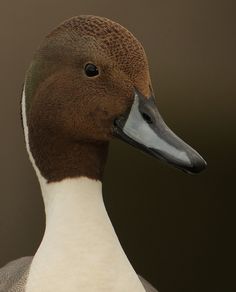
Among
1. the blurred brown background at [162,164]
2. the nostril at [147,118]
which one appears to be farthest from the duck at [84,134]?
→ the blurred brown background at [162,164]

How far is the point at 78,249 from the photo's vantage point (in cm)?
70

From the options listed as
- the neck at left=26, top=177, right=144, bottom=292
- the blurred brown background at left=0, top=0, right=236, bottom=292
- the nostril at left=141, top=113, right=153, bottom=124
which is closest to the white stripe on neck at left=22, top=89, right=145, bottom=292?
the neck at left=26, top=177, right=144, bottom=292

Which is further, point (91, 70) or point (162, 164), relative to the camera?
point (162, 164)

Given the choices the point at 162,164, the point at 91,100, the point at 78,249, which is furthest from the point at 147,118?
the point at 162,164

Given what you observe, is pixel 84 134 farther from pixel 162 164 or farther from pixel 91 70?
pixel 162 164

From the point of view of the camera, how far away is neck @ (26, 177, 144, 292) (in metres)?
0.69

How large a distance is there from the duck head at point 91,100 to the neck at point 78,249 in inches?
0.9

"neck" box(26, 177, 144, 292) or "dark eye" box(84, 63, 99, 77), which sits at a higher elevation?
"dark eye" box(84, 63, 99, 77)

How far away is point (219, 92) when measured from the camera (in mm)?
1319

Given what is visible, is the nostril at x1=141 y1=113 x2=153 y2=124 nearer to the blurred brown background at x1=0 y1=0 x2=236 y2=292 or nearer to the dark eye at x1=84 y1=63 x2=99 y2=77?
the dark eye at x1=84 y1=63 x2=99 y2=77

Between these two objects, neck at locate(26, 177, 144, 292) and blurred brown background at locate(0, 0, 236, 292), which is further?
blurred brown background at locate(0, 0, 236, 292)

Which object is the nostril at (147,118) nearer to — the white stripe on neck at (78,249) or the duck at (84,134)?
the duck at (84,134)

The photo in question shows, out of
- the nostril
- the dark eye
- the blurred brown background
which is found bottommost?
the blurred brown background

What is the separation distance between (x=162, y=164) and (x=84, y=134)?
64 cm
